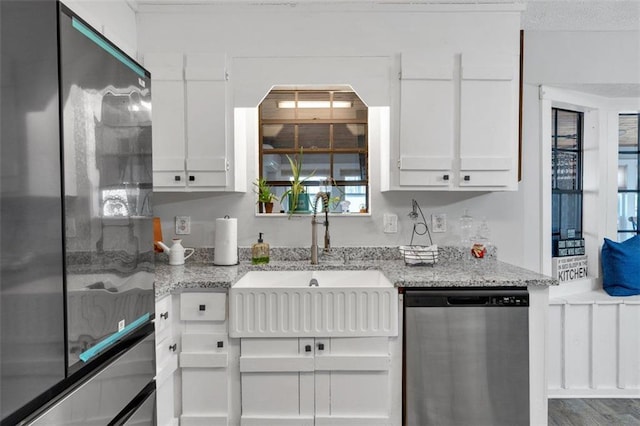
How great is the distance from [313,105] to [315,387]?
68.7 inches

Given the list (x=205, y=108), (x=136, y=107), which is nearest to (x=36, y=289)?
(x=136, y=107)

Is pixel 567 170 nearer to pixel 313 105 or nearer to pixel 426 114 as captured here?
pixel 426 114

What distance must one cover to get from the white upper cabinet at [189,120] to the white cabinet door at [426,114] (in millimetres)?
1064

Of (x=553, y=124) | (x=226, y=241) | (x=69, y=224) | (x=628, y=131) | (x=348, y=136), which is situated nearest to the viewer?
(x=69, y=224)

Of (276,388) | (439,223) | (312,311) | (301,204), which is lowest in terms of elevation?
(276,388)

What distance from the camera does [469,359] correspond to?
1934 millimetres

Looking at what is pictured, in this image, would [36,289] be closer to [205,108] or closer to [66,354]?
[66,354]

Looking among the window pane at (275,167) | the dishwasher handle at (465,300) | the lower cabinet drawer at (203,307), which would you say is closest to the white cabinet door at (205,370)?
the lower cabinet drawer at (203,307)

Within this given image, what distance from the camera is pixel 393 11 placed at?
2.36 m

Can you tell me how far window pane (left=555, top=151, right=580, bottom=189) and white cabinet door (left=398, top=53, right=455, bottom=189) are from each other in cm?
111

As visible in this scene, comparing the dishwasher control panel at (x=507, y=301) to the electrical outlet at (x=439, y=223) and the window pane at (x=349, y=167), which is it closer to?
the electrical outlet at (x=439, y=223)

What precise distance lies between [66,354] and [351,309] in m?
1.29

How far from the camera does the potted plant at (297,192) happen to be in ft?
8.66

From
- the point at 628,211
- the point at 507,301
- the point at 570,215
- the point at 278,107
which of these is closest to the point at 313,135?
the point at 278,107
